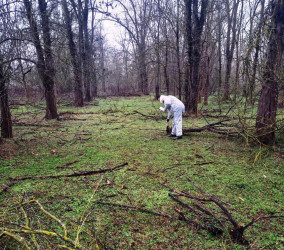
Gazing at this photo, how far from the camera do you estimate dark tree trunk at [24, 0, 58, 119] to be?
188 inches

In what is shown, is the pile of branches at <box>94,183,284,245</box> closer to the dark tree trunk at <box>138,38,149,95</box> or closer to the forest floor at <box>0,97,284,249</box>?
the forest floor at <box>0,97,284,249</box>

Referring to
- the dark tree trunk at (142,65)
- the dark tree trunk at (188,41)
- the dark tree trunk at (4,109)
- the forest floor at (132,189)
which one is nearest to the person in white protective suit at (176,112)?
the forest floor at (132,189)

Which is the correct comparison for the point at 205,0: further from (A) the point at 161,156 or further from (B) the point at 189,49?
(A) the point at 161,156

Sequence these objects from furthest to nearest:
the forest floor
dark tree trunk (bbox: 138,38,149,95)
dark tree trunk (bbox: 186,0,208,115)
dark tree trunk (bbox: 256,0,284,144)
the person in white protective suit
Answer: dark tree trunk (bbox: 138,38,149,95) → dark tree trunk (bbox: 186,0,208,115) → the person in white protective suit → dark tree trunk (bbox: 256,0,284,144) → the forest floor

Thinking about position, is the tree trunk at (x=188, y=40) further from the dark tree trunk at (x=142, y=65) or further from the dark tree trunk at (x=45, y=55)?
the dark tree trunk at (x=45, y=55)

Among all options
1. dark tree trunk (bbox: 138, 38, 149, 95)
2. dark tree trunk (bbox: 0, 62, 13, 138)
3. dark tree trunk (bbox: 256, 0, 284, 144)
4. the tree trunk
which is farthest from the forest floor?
dark tree trunk (bbox: 138, 38, 149, 95)

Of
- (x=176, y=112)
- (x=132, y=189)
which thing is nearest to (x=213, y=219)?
(x=132, y=189)

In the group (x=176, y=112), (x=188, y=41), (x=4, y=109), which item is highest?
(x=188, y=41)

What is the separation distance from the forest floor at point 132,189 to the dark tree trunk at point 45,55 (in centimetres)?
212

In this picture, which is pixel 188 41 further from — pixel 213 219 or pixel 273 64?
pixel 213 219

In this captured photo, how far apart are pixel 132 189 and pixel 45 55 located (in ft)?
17.4

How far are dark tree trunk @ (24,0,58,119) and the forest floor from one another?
2123 millimetres

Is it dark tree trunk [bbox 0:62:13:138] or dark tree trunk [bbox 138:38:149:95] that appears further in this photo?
dark tree trunk [bbox 138:38:149:95]

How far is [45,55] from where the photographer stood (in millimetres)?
6363
